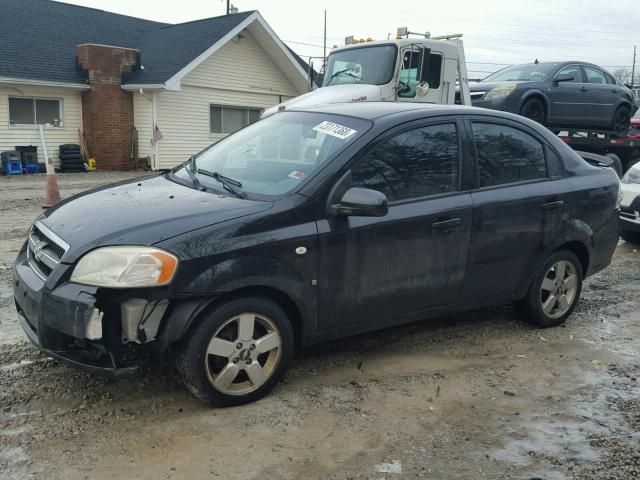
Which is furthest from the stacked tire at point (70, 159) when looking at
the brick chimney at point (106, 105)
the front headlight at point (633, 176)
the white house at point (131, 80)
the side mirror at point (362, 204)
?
the side mirror at point (362, 204)

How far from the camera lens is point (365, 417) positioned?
144 inches

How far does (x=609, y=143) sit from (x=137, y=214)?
12.5 meters

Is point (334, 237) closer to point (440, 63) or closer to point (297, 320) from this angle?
point (297, 320)

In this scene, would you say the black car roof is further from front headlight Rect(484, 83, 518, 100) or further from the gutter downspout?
the gutter downspout

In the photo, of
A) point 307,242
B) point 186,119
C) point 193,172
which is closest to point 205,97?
point 186,119

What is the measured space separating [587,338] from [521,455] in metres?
2.16

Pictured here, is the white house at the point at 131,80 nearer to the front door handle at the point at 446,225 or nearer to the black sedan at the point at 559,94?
the black sedan at the point at 559,94

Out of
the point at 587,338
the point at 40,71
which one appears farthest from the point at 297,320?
the point at 40,71

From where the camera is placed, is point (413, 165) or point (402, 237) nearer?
point (402, 237)

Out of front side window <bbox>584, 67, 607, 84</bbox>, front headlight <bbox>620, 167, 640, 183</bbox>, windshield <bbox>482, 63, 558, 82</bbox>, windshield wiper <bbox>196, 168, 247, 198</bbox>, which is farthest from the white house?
windshield wiper <bbox>196, 168, 247, 198</bbox>

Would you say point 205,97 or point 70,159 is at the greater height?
point 205,97

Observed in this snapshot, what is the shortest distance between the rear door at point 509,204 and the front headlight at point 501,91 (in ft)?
24.2

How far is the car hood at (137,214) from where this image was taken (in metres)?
3.40

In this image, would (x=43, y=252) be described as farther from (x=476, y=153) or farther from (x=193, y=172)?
(x=476, y=153)
